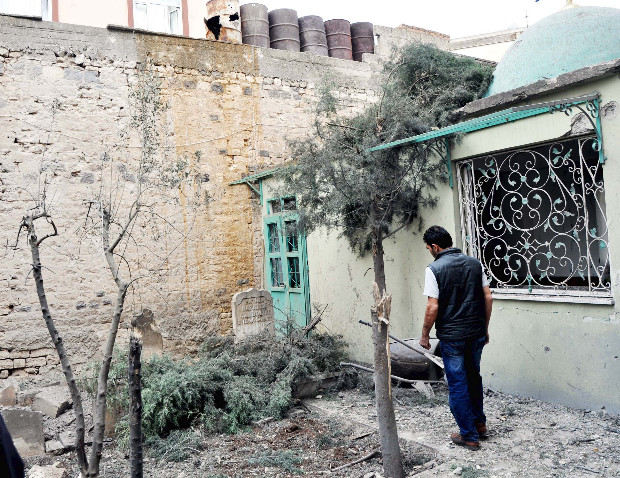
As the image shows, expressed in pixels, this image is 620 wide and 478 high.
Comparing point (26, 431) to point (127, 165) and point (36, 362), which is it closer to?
point (36, 362)

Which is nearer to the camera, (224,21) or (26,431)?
(26,431)

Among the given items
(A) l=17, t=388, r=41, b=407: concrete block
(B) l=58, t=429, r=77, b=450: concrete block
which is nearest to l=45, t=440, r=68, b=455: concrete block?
(B) l=58, t=429, r=77, b=450: concrete block

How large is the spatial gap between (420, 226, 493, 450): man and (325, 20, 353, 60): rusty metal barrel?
7.79 metres

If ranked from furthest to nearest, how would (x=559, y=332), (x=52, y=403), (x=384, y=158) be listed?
(x=52, y=403) < (x=384, y=158) < (x=559, y=332)

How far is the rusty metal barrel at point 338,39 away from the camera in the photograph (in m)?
11.1

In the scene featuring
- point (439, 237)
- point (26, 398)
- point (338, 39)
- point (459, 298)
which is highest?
point (338, 39)

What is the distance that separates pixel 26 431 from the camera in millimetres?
5078

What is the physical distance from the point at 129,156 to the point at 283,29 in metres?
4.11

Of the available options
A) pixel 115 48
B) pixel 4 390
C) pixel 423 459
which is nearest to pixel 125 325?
pixel 4 390

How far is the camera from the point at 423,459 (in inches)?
163

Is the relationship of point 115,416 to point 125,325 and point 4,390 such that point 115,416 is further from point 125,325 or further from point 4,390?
point 125,325

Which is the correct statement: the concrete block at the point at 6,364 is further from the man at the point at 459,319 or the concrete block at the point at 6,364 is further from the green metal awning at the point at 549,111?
the green metal awning at the point at 549,111

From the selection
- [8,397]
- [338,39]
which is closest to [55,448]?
[8,397]

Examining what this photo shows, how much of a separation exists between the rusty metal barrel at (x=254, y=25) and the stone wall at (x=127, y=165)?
46 centimetres
